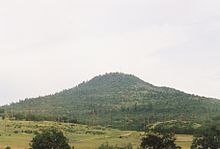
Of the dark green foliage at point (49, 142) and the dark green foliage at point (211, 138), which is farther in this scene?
the dark green foliage at point (211, 138)

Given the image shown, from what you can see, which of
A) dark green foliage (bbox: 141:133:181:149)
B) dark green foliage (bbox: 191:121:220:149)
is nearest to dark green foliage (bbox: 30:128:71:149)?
dark green foliage (bbox: 141:133:181:149)

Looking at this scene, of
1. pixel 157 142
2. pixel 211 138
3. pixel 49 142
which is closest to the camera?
pixel 157 142

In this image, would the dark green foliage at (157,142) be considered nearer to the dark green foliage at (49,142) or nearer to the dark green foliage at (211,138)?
the dark green foliage at (211,138)

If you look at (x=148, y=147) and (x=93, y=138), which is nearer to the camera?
(x=148, y=147)

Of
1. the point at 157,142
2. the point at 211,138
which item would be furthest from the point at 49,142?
the point at 211,138

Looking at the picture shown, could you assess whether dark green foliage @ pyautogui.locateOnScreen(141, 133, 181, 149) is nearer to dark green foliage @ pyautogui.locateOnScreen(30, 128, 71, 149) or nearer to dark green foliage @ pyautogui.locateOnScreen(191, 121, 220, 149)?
dark green foliage @ pyautogui.locateOnScreen(191, 121, 220, 149)

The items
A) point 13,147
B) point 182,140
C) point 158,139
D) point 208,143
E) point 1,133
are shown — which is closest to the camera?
point 158,139

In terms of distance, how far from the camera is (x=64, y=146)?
348ft

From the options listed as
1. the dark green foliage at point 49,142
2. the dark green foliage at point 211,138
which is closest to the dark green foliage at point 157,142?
the dark green foliage at point 211,138

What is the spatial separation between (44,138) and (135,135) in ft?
320

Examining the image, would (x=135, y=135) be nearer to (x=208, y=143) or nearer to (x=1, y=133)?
(x=1, y=133)

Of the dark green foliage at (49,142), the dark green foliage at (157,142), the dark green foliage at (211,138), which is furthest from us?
the dark green foliage at (211,138)

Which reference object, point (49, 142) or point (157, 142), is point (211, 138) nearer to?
point (157, 142)

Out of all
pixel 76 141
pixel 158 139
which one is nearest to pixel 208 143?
pixel 158 139
